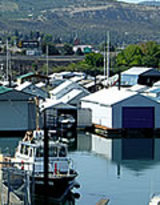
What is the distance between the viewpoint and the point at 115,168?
25.5 meters

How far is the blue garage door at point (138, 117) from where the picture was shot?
34.3m

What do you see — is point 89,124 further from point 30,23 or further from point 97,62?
point 30,23

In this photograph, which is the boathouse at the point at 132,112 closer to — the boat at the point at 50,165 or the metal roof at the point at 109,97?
the metal roof at the point at 109,97

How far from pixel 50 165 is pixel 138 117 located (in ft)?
48.3

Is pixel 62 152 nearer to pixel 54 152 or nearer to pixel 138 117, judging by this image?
pixel 54 152

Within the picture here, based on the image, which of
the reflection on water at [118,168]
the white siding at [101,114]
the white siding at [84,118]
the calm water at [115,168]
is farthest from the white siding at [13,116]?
the white siding at [101,114]

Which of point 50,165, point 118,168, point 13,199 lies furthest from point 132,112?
point 13,199

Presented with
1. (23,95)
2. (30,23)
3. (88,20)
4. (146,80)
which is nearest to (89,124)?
(23,95)

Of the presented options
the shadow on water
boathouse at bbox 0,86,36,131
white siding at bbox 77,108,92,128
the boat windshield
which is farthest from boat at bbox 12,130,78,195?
white siding at bbox 77,108,92,128

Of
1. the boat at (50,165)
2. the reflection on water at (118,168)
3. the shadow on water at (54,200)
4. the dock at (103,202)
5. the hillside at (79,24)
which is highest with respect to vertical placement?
the hillside at (79,24)

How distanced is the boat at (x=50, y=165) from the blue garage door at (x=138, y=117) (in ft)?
42.6

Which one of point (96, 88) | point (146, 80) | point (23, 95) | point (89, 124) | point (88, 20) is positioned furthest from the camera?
point (88, 20)

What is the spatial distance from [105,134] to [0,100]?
507 centimetres

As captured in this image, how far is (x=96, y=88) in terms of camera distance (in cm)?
4959
